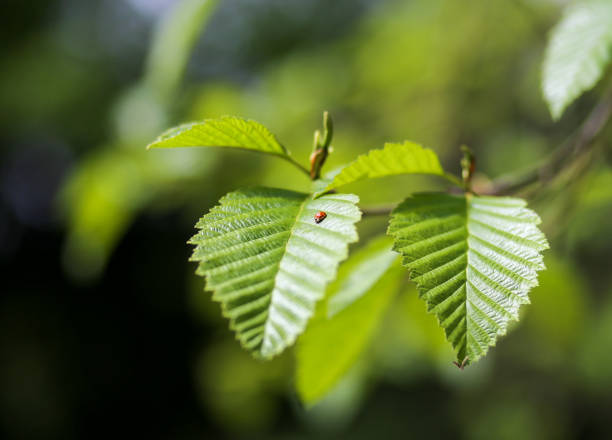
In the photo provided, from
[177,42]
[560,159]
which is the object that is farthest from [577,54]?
[177,42]

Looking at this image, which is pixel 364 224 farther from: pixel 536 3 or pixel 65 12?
pixel 65 12

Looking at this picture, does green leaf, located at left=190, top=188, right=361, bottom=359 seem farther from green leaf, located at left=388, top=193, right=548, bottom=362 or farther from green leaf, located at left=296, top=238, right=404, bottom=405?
green leaf, located at left=296, top=238, right=404, bottom=405

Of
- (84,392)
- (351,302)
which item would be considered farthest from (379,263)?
(84,392)

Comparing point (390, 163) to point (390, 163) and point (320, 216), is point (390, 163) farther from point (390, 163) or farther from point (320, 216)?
point (320, 216)

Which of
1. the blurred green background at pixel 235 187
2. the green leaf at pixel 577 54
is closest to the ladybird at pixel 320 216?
the green leaf at pixel 577 54

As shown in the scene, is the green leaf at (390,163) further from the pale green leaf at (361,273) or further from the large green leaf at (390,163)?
the pale green leaf at (361,273)

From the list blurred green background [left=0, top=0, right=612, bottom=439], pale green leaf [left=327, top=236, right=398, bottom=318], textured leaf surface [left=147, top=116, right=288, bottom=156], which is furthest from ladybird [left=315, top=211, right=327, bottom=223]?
blurred green background [left=0, top=0, right=612, bottom=439]

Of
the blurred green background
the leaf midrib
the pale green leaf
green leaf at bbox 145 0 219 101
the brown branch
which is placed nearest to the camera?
the leaf midrib
